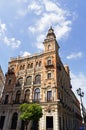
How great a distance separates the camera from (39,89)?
3156 cm

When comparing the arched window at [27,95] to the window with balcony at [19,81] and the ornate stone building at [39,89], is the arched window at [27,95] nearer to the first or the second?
the ornate stone building at [39,89]

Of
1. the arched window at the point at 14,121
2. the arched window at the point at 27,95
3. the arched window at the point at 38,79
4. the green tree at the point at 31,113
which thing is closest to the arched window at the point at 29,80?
the arched window at the point at 38,79

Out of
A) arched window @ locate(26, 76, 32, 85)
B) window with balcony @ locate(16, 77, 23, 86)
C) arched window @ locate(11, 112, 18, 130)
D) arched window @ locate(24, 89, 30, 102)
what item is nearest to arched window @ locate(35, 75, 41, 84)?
arched window @ locate(26, 76, 32, 85)

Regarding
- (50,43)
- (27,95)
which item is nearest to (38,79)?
(27,95)

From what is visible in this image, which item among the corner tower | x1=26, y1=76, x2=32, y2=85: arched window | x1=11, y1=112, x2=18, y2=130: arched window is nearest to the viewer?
x1=11, y1=112, x2=18, y2=130: arched window

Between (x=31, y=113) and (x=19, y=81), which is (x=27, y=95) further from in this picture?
(x=31, y=113)

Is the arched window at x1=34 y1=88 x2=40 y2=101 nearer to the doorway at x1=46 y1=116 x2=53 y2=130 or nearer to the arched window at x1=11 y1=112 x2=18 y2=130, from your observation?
the doorway at x1=46 y1=116 x2=53 y2=130

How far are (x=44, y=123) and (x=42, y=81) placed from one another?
8.95 m

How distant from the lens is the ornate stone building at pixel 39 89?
27.9 metres

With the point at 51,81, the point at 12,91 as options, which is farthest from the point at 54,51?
the point at 12,91

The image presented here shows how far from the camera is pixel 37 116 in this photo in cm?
2281

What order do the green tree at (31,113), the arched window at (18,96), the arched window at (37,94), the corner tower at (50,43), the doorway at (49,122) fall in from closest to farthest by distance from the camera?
1. the green tree at (31,113)
2. the doorway at (49,122)
3. the arched window at (37,94)
4. the arched window at (18,96)
5. the corner tower at (50,43)

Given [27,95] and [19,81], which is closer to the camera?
[27,95]

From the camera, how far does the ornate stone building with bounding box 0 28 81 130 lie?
91.4ft
